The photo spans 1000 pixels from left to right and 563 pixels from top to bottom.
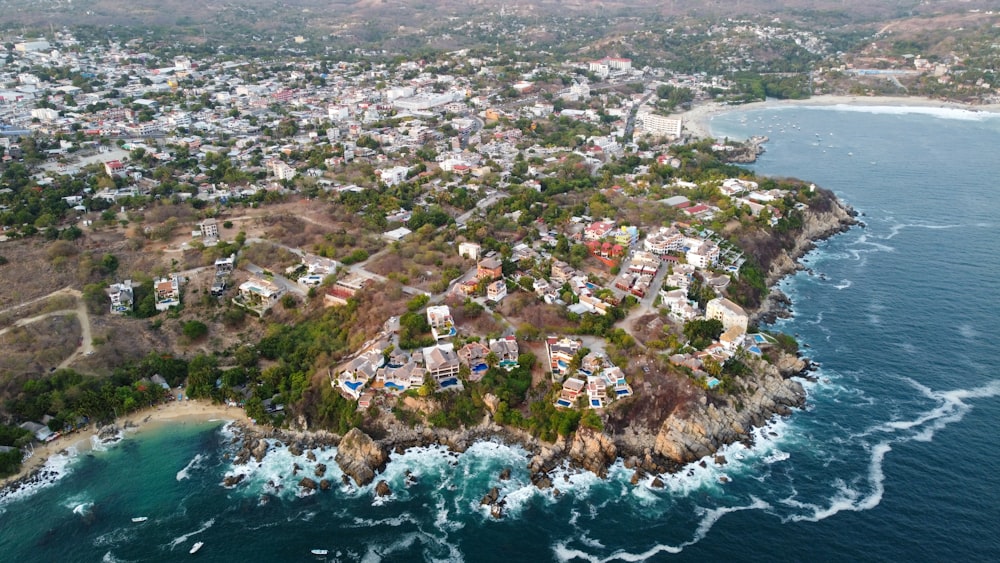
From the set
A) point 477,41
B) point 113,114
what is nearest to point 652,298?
point 113,114

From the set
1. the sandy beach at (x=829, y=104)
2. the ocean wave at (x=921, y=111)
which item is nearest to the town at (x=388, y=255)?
the sandy beach at (x=829, y=104)

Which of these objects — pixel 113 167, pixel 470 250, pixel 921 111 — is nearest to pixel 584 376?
pixel 470 250

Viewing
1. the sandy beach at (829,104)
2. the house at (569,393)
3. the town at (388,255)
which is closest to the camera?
the house at (569,393)

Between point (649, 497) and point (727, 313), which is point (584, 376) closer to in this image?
point (649, 497)

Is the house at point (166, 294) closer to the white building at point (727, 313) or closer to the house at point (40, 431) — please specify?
the house at point (40, 431)

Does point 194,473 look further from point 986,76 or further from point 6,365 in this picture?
point 986,76
